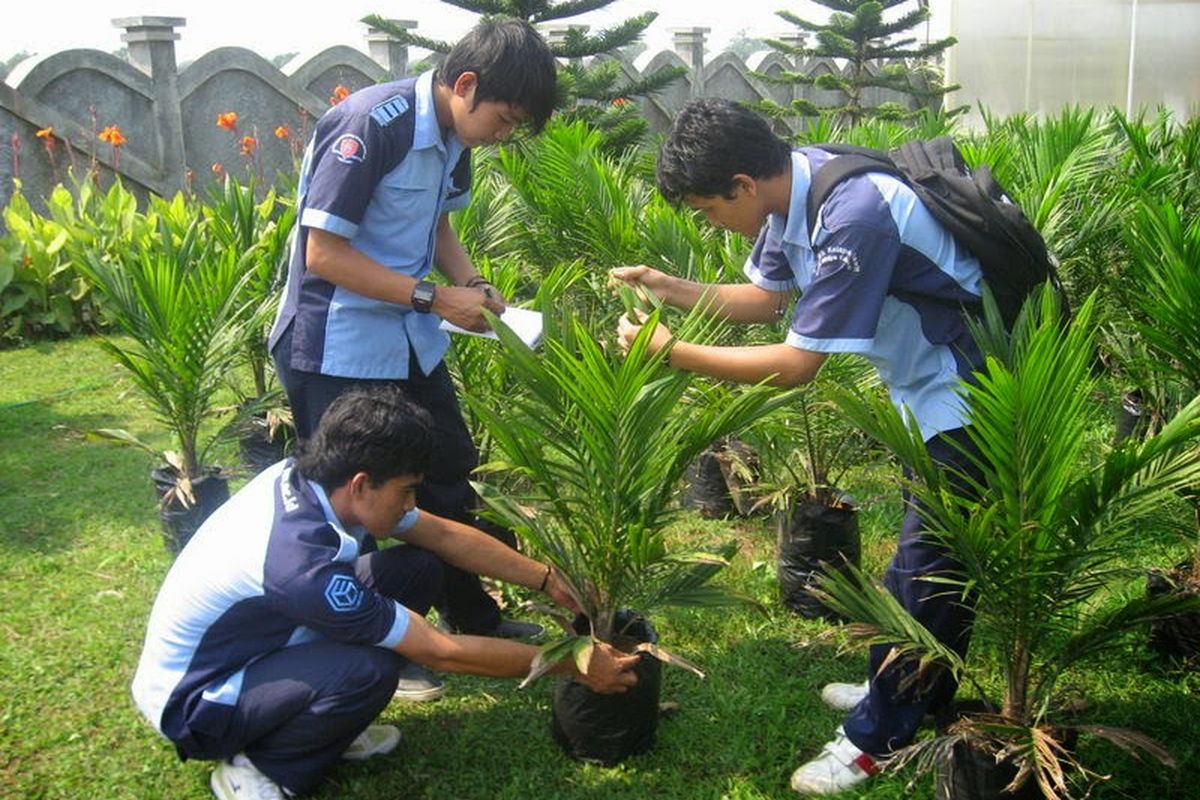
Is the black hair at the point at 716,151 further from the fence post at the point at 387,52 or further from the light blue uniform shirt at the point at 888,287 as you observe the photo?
the fence post at the point at 387,52

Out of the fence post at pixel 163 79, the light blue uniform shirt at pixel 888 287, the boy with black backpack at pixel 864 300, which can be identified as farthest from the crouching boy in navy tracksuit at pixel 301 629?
the fence post at pixel 163 79

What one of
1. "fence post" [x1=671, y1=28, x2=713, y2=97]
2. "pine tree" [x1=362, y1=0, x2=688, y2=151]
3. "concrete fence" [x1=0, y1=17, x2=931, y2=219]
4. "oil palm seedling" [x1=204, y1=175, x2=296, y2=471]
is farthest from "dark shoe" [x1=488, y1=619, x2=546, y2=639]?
"fence post" [x1=671, y1=28, x2=713, y2=97]

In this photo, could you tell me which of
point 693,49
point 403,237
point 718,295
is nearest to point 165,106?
point 693,49

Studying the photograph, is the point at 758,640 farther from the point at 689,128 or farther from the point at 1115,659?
the point at 689,128

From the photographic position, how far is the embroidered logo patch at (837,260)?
2.41 m

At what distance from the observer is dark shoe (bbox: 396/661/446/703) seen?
3.22 metres

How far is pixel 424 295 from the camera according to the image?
2904 mm

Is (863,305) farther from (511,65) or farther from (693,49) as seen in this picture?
(693,49)

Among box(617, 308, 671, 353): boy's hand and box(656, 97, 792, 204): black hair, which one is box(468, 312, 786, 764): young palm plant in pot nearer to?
box(617, 308, 671, 353): boy's hand

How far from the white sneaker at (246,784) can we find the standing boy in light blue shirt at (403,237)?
57cm

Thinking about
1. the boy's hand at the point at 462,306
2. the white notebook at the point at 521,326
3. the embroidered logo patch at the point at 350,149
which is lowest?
the white notebook at the point at 521,326

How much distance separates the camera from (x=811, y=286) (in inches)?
97.7

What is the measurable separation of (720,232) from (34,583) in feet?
9.69

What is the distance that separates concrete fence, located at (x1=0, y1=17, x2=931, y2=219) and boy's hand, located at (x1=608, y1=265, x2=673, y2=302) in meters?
6.90
